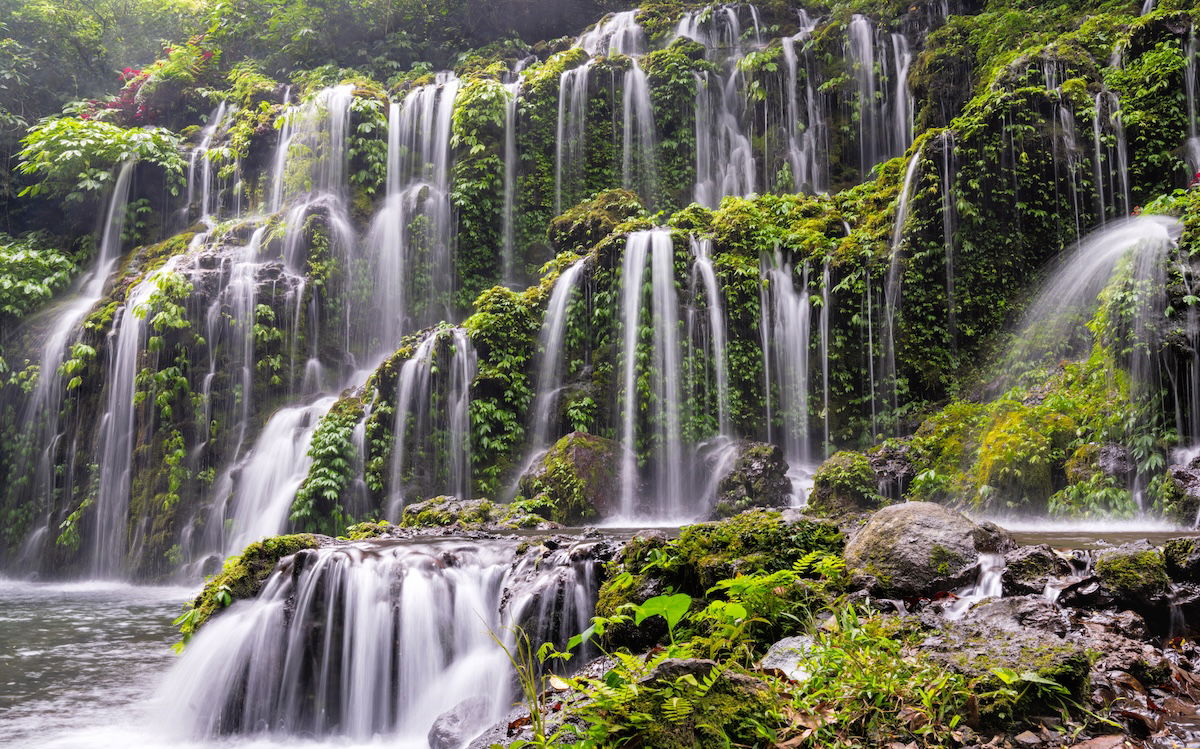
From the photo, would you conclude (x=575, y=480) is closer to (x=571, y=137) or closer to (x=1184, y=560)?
(x=1184, y=560)

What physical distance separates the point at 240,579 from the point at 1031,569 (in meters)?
5.99

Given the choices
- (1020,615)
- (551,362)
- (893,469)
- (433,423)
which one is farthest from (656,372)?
(1020,615)

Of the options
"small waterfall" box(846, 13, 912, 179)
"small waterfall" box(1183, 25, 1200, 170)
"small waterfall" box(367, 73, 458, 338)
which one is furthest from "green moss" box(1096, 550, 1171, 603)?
"small waterfall" box(367, 73, 458, 338)

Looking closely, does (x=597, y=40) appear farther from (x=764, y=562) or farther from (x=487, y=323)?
(x=764, y=562)

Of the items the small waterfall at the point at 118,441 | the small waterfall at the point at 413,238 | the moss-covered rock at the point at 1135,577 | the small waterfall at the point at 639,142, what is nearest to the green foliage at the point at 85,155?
the small waterfall at the point at 118,441

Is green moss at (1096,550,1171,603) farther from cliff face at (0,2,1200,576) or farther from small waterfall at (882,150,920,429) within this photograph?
small waterfall at (882,150,920,429)

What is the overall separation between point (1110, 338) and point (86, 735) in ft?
37.1

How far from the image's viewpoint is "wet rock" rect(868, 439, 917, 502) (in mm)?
10344

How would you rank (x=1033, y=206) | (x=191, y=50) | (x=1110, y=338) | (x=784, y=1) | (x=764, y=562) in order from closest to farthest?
(x=764, y=562)
(x=1110, y=338)
(x=1033, y=206)
(x=784, y=1)
(x=191, y=50)

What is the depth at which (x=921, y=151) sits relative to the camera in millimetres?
12688

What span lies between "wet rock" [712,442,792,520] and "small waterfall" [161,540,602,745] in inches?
199

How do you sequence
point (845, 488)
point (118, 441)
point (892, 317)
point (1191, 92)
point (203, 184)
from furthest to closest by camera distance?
point (203, 184), point (118, 441), point (892, 317), point (1191, 92), point (845, 488)

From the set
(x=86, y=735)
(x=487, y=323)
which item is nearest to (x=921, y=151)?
(x=487, y=323)

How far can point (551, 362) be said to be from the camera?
13.6m
